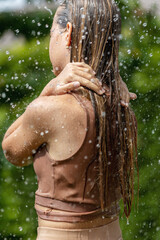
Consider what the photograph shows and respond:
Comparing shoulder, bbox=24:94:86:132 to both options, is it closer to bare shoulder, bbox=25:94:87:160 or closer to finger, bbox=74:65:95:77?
bare shoulder, bbox=25:94:87:160

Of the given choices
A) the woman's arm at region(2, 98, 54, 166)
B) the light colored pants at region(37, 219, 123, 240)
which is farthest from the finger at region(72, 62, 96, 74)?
the light colored pants at region(37, 219, 123, 240)

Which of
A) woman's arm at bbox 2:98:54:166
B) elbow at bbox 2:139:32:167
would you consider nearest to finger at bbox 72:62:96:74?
woman's arm at bbox 2:98:54:166

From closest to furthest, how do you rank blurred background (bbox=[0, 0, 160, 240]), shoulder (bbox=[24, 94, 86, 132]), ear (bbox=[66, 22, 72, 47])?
shoulder (bbox=[24, 94, 86, 132]) → ear (bbox=[66, 22, 72, 47]) → blurred background (bbox=[0, 0, 160, 240])

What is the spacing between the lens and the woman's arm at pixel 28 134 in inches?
66.8

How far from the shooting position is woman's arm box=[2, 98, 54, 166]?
1.70 meters

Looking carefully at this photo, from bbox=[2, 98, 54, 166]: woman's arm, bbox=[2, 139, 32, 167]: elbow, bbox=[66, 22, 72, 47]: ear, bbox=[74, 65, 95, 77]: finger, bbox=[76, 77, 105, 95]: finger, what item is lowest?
bbox=[2, 139, 32, 167]: elbow

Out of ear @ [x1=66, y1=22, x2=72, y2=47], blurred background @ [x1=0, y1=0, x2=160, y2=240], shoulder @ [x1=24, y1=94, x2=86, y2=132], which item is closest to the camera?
shoulder @ [x1=24, y1=94, x2=86, y2=132]

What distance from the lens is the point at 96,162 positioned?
1774 mm

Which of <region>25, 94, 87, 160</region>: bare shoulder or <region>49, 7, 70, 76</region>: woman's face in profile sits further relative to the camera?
<region>49, 7, 70, 76</region>: woman's face in profile

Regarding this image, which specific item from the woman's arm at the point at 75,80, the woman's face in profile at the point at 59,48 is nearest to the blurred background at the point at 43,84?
the woman's face in profile at the point at 59,48

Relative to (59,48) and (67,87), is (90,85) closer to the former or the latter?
(67,87)

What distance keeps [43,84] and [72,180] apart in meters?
2.26

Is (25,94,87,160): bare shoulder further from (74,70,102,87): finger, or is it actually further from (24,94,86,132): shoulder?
(74,70,102,87): finger

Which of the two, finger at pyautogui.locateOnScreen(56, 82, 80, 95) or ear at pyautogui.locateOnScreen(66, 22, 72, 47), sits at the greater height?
ear at pyautogui.locateOnScreen(66, 22, 72, 47)
